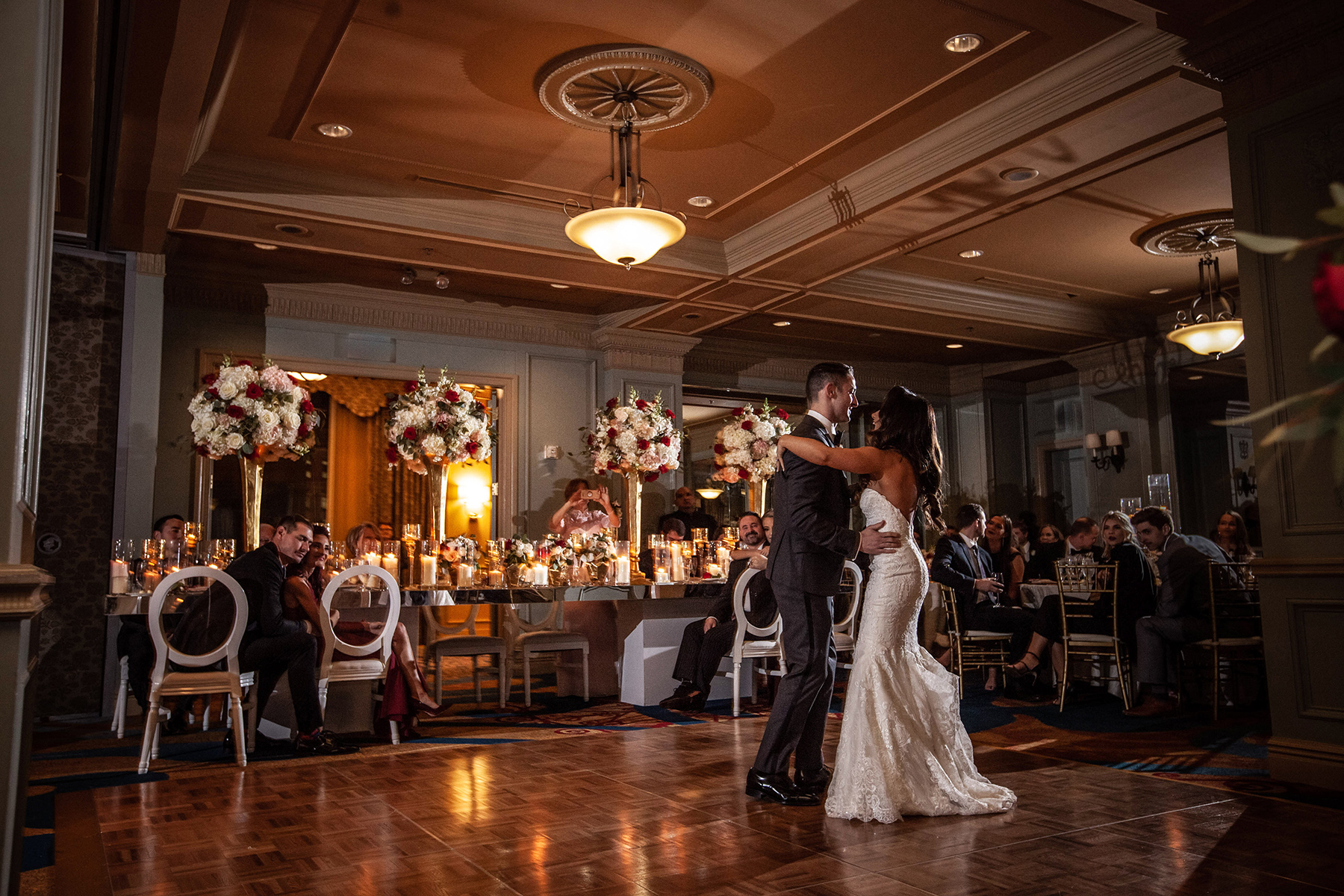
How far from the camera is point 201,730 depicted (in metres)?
6.00

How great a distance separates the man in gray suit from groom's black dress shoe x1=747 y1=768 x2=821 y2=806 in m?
3.30

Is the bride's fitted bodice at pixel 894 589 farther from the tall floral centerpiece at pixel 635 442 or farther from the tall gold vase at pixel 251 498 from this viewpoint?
the tall gold vase at pixel 251 498

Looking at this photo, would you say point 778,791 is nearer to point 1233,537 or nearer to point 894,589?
point 894,589

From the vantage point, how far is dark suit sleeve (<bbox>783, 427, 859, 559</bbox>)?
12.2ft

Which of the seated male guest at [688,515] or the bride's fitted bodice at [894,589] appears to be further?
the seated male guest at [688,515]

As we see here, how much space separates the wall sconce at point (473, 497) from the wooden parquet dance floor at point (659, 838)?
25.5 feet

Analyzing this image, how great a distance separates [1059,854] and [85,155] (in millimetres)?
6108

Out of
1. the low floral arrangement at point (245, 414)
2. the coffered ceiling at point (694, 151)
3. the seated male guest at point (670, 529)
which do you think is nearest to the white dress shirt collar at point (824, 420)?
the coffered ceiling at point (694, 151)

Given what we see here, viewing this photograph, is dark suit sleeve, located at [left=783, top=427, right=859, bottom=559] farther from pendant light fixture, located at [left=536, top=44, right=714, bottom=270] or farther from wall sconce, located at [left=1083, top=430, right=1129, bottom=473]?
wall sconce, located at [left=1083, top=430, right=1129, bottom=473]

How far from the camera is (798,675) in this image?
3.76 m

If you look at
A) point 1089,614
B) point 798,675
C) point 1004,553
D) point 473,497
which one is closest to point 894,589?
point 798,675

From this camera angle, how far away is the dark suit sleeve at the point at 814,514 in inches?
146

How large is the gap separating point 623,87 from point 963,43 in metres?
1.85

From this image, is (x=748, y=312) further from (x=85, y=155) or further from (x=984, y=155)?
(x=85, y=155)
